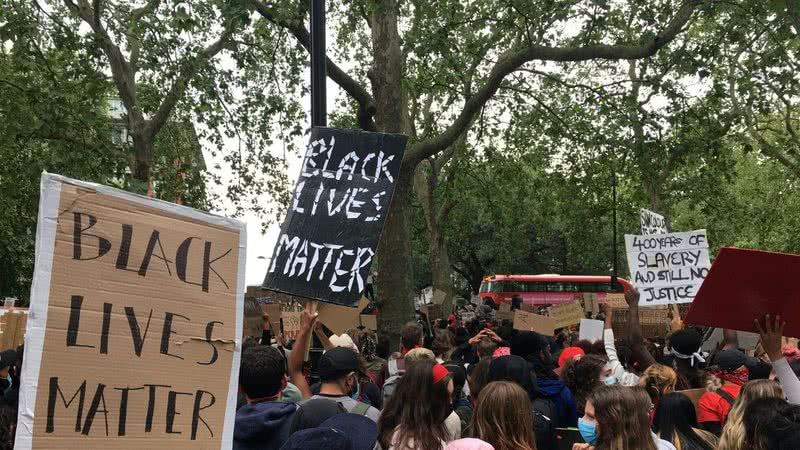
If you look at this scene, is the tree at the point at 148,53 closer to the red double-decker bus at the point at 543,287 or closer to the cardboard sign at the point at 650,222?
the cardboard sign at the point at 650,222

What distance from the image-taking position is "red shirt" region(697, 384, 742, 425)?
4.77 m

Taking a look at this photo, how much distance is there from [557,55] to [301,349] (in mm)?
8567

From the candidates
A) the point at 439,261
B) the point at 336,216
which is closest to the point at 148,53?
the point at 336,216

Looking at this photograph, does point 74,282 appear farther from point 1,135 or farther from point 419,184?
point 419,184

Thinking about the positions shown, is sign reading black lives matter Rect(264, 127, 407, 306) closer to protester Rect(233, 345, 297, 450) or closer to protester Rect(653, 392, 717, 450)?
protester Rect(233, 345, 297, 450)

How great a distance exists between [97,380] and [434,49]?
32.2 ft

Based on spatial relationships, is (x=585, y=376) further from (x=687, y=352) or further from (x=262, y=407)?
(x=262, y=407)

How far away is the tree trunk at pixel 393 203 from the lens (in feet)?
41.1

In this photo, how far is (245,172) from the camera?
1678 centimetres

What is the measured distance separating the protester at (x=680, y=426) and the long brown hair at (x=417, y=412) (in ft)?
3.40

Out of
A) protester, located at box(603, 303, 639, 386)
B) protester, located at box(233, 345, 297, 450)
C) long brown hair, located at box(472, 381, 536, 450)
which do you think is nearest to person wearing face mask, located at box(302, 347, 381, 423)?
protester, located at box(233, 345, 297, 450)

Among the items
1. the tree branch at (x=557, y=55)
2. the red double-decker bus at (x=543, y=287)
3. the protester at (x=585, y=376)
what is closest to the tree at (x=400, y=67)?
the tree branch at (x=557, y=55)

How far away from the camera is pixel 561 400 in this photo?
5.39 meters

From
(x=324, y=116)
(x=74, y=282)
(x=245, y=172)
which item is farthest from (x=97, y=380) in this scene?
(x=245, y=172)
